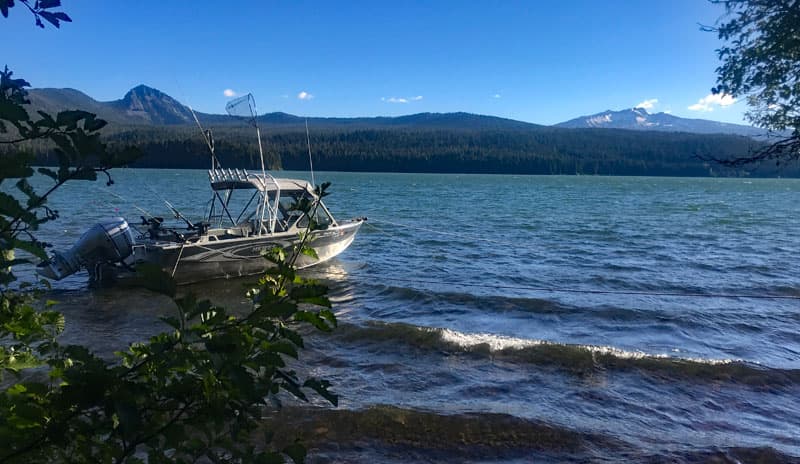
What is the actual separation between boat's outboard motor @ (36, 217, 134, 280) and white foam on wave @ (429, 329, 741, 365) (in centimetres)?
938

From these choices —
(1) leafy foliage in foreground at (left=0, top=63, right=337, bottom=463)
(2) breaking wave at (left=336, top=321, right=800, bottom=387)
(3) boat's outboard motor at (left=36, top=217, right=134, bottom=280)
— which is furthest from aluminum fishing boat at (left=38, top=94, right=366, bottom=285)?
(1) leafy foliage in foreground at (left=0, top=63, right=337, bottom=463)

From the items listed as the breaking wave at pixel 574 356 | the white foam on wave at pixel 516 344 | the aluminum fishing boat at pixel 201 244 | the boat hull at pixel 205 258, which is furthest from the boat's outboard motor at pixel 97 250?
the white foam on wave at pixel 516 344

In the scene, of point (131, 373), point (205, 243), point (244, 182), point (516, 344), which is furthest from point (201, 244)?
point (131, 373)

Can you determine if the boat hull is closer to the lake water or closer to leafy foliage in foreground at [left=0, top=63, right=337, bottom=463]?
the lake water

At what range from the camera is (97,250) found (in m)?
15.1

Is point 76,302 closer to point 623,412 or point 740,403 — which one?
point 623,412

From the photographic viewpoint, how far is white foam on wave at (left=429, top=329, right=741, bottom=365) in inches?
407

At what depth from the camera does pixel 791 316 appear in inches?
548

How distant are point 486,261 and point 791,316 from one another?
10096 mm

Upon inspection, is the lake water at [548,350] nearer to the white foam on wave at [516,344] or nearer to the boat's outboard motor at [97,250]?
the white foam on wave at [516,344]

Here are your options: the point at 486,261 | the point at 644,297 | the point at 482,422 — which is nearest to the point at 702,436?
the point at 482,422

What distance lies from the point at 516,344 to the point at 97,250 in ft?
38.3

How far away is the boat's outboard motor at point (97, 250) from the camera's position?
582 inches

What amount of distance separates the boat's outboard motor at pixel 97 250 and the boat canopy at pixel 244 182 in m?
3.32
